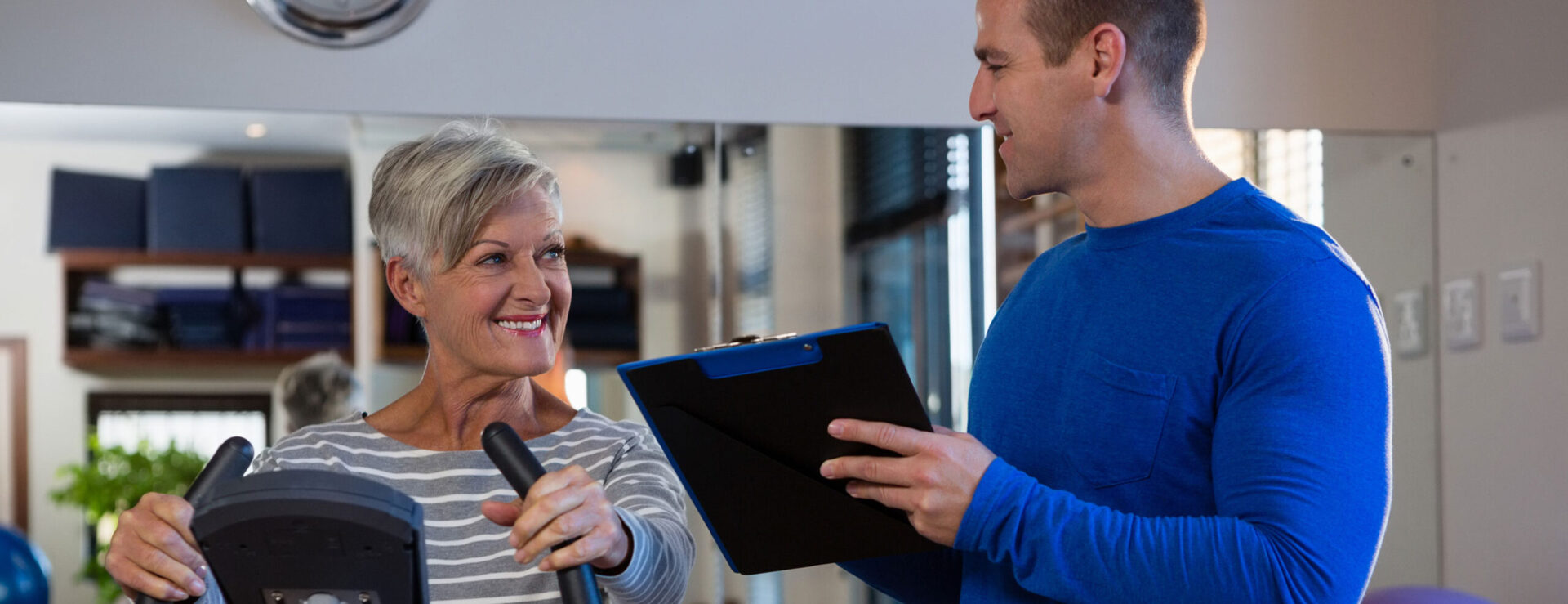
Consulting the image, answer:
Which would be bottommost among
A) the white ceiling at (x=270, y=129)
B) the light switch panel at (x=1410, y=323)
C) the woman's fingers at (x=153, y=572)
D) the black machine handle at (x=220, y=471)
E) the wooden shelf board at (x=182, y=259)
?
the woman's fingers at (x=153, y=572)

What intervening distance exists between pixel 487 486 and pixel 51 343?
2262mm

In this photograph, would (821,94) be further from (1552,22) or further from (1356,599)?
(1356,599)

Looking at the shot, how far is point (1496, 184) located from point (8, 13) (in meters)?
2.56

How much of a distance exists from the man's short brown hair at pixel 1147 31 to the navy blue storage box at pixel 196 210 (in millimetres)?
1923

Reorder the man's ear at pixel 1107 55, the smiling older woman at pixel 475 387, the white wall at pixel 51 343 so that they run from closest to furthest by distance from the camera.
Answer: the man's ear at pixel 1107 55, the smiling older woman at pixel 475 387, the white wall at pixel 51 343

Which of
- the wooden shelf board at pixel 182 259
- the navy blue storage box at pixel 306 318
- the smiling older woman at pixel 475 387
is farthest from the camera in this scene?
the navy blue storage box at pixel 306 318

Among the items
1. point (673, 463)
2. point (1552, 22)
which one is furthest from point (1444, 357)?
point (673, 463)

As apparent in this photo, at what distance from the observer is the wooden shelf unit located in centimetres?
297

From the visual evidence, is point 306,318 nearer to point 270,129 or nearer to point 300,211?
point 300,211

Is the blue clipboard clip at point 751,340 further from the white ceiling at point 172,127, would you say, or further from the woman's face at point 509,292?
the white ceiling at point 172,127

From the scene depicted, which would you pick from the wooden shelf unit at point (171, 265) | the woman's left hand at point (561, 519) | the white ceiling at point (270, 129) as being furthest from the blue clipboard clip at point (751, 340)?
the wooden shelf unit at point (171, 265)

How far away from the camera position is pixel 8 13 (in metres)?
2.37

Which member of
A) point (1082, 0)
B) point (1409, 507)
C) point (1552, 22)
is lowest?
point (1409, 507)

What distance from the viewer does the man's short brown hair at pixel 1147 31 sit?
1.31 metres
